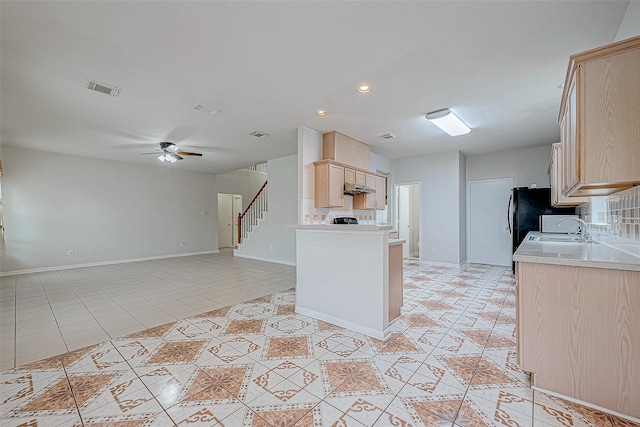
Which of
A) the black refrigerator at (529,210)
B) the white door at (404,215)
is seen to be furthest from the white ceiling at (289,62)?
the white door at (404,215)

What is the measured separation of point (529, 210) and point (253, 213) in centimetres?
677

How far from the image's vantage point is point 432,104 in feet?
11.9

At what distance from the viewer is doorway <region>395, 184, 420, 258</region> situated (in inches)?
297

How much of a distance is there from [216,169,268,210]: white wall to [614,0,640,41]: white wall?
378 inches

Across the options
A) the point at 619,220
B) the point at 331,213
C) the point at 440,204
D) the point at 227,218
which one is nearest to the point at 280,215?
Result: the point at 331,213

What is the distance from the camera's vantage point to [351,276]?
2877mm

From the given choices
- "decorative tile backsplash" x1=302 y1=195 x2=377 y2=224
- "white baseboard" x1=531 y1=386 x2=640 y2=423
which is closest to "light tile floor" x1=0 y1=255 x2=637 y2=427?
"white baseboard" x1=531 y1=386 x2=640 y2=423

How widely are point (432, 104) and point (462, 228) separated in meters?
3.88

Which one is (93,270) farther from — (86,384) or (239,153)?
(86,384)

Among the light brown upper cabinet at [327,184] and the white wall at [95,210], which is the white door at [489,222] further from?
the white wall at [95,210]

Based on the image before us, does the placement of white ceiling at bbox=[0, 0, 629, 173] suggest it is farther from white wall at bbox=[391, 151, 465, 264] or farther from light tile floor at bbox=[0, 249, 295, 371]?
light tile floor at bbox=[0, 249, 295, 371]

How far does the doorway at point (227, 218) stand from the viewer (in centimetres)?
1093

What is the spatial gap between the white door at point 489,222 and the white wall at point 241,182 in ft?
25.1

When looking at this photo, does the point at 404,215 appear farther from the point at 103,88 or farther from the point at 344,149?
the point at 103,88
